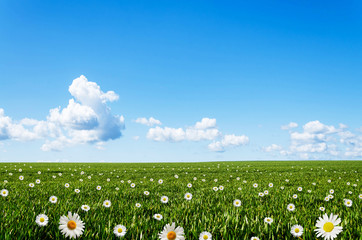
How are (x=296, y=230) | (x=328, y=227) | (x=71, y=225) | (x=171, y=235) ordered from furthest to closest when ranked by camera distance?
(x=296, y=230)
(x=328, y=227)
(x=71, y=225)
(x=171, y=235)

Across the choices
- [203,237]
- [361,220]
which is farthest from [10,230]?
[361,220]

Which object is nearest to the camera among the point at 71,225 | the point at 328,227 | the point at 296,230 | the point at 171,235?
the point at 171,235

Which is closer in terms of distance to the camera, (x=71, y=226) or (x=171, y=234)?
(x=171, y=234)

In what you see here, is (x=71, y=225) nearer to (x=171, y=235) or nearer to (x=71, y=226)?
(x=71, y=226)

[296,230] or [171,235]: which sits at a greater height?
[171,235]

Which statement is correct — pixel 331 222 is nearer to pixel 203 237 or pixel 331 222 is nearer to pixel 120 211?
pixel 203 237

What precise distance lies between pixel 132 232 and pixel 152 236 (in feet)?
1.17

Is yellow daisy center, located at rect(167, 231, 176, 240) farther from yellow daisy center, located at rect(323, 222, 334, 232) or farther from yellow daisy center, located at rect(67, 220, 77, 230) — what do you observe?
yellow daisy center, located at rect(323, 222, 334, 232)

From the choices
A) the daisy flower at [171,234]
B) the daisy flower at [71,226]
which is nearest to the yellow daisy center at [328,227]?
the daisy flower at [171,234]

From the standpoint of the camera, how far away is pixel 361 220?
3.95 m

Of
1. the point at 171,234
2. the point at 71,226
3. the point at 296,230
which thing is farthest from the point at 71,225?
the point at 296,230

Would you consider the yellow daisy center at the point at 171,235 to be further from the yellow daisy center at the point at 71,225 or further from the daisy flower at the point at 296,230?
the daisy flower at the point at 296,230

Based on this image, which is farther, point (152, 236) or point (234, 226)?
point (234, 226)

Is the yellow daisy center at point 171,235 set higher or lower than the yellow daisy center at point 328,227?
A: higher
